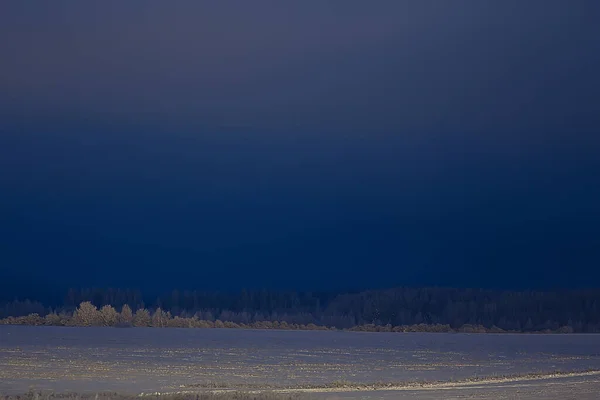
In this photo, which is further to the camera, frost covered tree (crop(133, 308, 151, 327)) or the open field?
frost covered tree (crop(133, 308, 151, 327))

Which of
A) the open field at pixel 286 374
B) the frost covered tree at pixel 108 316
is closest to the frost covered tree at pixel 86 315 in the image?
the frost covered tree at pixel 108 316

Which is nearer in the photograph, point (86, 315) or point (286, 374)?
point (286, 374)

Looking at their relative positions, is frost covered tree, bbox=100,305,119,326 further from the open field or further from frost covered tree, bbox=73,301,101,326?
the open field

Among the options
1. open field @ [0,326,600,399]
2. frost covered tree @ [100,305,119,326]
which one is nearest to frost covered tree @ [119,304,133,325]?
frost covered tree @ [100,305,119,326]

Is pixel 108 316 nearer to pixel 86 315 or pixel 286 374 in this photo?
pixel 86 315

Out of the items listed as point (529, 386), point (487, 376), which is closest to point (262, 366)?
point (487, 376)

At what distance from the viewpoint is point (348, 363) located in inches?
1902

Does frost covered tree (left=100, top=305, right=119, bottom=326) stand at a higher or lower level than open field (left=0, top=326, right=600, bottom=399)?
higher

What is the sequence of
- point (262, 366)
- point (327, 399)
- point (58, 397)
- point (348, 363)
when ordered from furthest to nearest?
point (348, 363), point (262, 366), point (327, 399), point (58, 397)

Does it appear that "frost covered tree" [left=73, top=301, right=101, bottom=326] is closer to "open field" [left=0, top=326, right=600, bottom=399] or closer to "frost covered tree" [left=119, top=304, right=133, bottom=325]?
"frost covered tree" [left=119, top=304, right=133, bottom=325]

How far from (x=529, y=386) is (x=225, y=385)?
1097 cm

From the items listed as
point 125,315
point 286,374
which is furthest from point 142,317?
point 286,374

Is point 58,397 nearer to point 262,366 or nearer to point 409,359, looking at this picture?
point 262,366

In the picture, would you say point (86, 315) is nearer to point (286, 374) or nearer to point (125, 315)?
point (125, 315)
